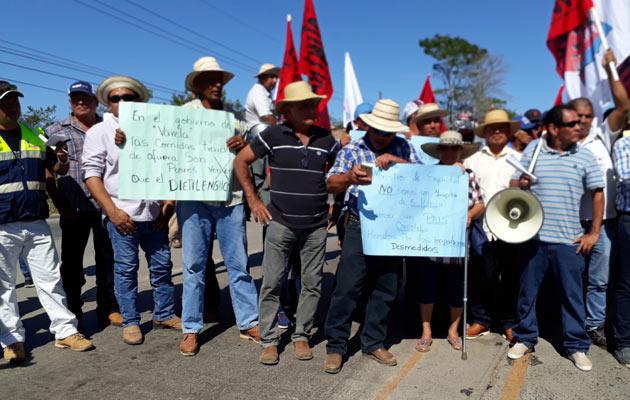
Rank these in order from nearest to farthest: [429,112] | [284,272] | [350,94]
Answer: [284,272]
[429,112]
[350,94]

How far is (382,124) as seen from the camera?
3.65 meters

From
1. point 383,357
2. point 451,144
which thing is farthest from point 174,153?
point 383,357

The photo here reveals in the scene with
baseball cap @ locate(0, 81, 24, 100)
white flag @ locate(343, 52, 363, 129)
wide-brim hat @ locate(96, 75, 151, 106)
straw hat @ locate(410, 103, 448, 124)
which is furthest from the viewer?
white flag @ locate(343, 52, 363, 129)

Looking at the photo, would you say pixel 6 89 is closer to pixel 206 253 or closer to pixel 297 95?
pixel 206 253

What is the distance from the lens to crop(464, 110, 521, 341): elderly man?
450cm

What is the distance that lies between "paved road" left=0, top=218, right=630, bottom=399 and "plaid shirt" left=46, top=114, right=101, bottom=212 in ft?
4.08

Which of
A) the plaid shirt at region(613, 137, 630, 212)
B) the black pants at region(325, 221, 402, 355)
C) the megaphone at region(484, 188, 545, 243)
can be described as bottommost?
the black pants at region(325, 221, 402, 355)

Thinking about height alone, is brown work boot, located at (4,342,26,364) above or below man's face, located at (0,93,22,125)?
below

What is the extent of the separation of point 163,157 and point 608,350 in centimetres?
421

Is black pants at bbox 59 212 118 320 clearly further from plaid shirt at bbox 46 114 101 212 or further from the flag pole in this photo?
the flag pole

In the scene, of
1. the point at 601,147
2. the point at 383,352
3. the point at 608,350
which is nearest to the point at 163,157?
the point at 383,352

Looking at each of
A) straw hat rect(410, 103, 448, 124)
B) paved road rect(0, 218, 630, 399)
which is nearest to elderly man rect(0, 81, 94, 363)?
paved road rect(0, 218, 630, 399)

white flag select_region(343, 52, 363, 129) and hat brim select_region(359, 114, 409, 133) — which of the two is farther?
white flag select_region(343, 52, 363, 129)

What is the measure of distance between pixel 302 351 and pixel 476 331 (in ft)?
5.67
